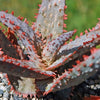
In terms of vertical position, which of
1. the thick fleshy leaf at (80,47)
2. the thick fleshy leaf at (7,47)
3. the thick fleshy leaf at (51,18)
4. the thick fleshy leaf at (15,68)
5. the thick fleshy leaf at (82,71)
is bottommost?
the thick fleshy leaf at (82,71)

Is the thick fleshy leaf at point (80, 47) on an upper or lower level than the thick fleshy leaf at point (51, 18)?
lower

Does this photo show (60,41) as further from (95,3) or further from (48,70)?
(95,3)

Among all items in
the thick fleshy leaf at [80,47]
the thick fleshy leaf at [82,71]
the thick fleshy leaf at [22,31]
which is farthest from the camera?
the thick fleshy leaf at [22,31]

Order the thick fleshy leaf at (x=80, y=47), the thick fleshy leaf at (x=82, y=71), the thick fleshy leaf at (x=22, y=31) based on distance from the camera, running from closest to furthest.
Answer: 1. the thick fleshy leaf at (x=82, y=71)
2. the thick fleshy leaf at (x=80, y=47)
3. the thick fleshy leaf at (x=22, y=31)

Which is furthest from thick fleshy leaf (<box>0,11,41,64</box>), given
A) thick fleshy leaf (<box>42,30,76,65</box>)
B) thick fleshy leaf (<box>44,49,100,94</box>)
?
thick fleshy leaf (<box>44,49,100,94</box>)

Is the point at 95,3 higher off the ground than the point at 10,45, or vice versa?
the point at 10,45

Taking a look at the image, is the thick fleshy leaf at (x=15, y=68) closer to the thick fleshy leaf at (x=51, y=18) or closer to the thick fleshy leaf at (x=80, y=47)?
the thick fleshy leaf at (x=80, y=47)

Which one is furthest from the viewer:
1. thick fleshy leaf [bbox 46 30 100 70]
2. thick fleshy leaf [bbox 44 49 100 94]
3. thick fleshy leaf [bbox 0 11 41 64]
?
thick fleshy leaf [bbox 0 11 41 64]

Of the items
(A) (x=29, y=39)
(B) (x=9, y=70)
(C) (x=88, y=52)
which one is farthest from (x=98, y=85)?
(B) (x=9, y=70)

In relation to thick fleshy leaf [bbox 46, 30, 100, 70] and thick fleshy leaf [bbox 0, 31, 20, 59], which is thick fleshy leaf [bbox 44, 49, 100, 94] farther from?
thick fleshy leaf [bbox 0, 31, 20, 59]

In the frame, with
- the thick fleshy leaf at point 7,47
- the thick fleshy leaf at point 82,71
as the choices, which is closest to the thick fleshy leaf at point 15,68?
the thick fleshy leaf at point 82,71

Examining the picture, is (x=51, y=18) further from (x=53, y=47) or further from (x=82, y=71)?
(x=82, y=71)
